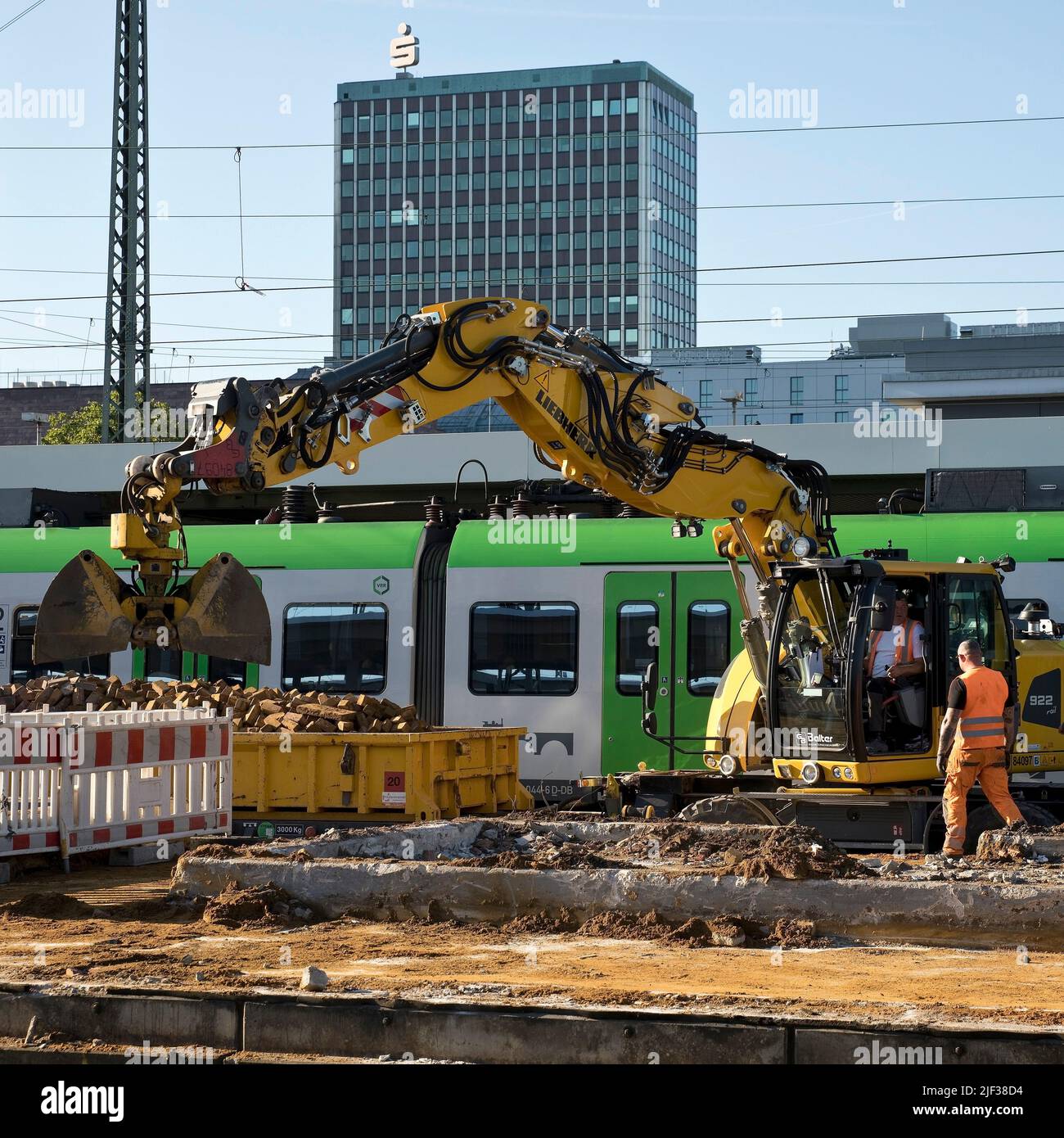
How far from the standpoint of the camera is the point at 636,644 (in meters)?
17.7

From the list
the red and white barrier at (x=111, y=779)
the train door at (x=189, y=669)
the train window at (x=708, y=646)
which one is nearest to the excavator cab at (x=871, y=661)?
the train window at (x=708, y=646)

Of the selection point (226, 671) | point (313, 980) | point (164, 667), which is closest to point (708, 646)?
point (226, 671)

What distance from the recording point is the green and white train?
17.5m

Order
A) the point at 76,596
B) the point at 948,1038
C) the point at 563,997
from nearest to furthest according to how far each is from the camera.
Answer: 1. the point at 948,1038
2. the point at 563,997
3. the point at 76,596

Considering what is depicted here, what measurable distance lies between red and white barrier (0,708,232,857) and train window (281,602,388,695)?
4.15m

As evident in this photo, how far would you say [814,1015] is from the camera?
21.5 feet

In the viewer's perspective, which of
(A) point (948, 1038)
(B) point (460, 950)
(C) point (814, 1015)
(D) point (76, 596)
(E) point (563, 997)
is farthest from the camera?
(D) point (76, 596)

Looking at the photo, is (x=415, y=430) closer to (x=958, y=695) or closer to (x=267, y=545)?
(x=958, y=695)

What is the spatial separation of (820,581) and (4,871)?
698cm

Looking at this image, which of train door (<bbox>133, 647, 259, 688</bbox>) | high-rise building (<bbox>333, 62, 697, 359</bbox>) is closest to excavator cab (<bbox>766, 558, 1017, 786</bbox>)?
train door (<bbox>133, 647, 259, 688</bbox>)

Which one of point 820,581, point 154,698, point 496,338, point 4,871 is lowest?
point 4,871

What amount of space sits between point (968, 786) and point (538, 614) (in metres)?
6.81
